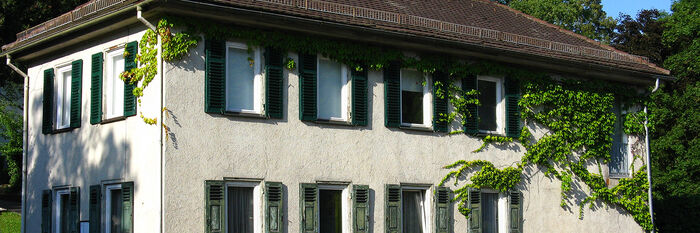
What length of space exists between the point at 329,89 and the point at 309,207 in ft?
7.65

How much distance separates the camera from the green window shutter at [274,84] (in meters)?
19.0

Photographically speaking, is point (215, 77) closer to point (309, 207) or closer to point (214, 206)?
point (214, 206)

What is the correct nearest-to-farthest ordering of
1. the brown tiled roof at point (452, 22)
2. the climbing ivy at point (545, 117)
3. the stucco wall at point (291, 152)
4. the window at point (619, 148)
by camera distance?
the stucco wall at point (291, 152) → the brown tiled roof at point (452, 22) → the climbing ivy at point (545, 117) → the window at point (619, 148)

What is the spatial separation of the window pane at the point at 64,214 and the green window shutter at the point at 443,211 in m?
7.28

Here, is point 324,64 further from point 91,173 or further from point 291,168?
point 91,173

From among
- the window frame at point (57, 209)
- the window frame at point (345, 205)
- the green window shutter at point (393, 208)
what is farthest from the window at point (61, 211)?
the green window shutter at point (393, 208)

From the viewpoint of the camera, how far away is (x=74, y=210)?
2050 cm

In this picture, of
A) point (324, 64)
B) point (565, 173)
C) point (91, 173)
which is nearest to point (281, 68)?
point (324, 64)

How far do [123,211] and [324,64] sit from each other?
458 centimetres

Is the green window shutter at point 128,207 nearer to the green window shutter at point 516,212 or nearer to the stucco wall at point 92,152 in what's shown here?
the stucco wall at point 92,152

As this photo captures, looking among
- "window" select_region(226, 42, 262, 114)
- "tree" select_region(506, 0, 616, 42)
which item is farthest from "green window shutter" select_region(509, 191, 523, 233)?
"tree" select_region(506, 0, 616, 42)

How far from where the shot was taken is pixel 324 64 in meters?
20.2

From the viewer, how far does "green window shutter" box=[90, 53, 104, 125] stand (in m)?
19.9

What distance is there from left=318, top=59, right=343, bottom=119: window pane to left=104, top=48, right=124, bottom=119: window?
11.9ft
